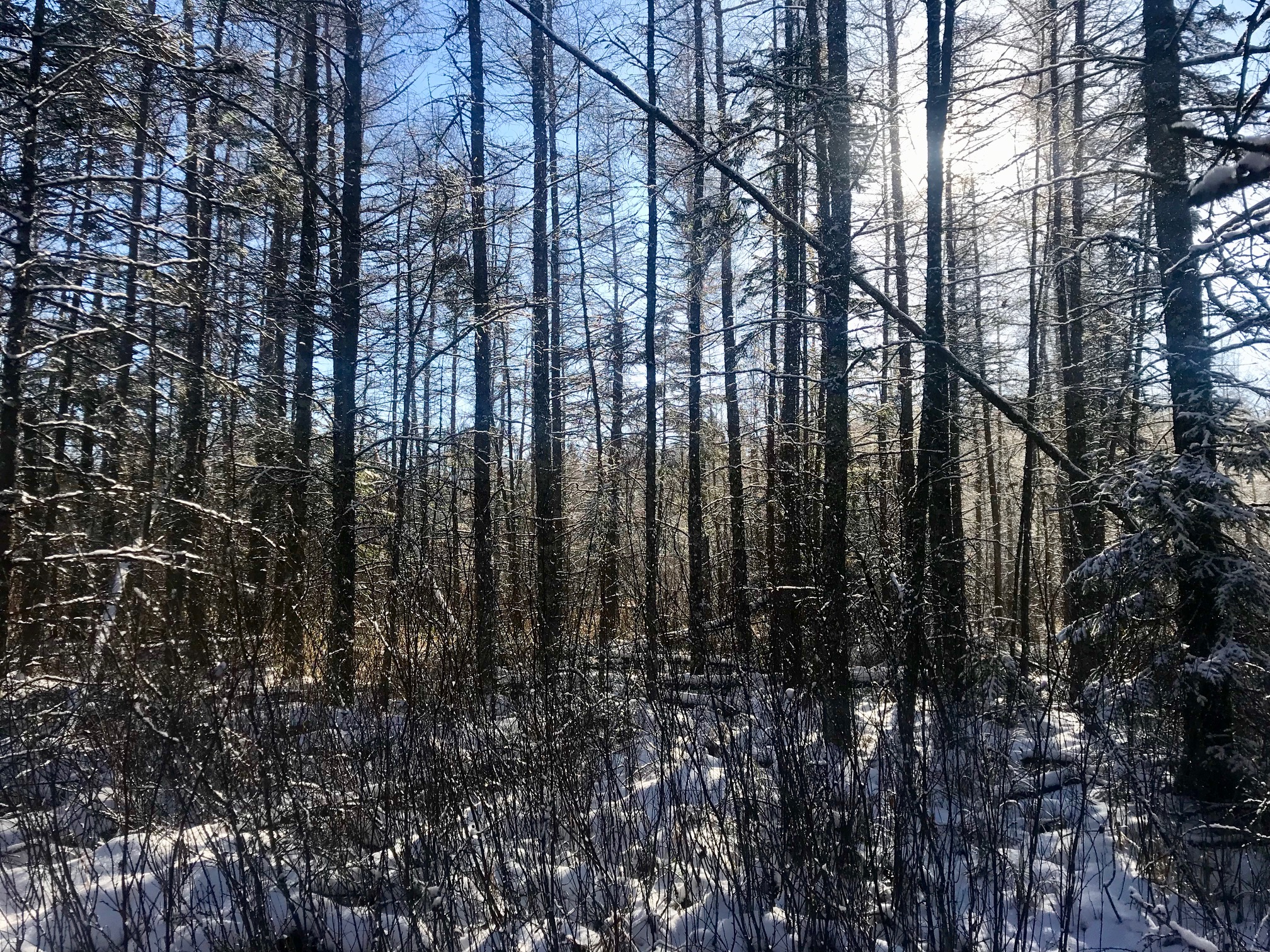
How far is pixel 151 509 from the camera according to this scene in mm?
6645

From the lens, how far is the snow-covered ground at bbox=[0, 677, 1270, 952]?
3.27 m

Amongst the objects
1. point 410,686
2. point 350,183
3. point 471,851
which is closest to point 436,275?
point 350,183

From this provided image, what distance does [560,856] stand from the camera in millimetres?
4180

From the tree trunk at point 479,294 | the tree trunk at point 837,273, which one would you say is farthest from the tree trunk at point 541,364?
the tree trunk at point 837,273

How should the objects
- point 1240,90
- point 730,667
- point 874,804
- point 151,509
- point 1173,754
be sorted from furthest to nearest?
point 151,509, point 1173,754, point 730,667, point 874,804, point 1240,90

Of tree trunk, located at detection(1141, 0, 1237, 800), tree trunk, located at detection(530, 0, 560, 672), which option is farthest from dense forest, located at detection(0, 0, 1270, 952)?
tree trunk, located at detection(530, 0, 560, 672)

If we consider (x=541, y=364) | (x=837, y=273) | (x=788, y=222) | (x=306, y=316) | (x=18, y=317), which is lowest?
(x=788, y=222)

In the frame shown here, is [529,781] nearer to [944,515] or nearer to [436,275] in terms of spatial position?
[436,275]

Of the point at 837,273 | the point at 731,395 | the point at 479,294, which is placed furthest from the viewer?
the point at 731,395

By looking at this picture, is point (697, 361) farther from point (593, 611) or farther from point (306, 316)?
point (593, 611)

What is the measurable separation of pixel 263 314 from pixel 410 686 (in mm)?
5171

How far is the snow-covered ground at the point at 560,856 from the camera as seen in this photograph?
3271 mm

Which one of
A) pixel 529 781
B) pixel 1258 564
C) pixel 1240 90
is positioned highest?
pixel 1240 90

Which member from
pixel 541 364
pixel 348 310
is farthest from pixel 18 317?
pixel 541 364
